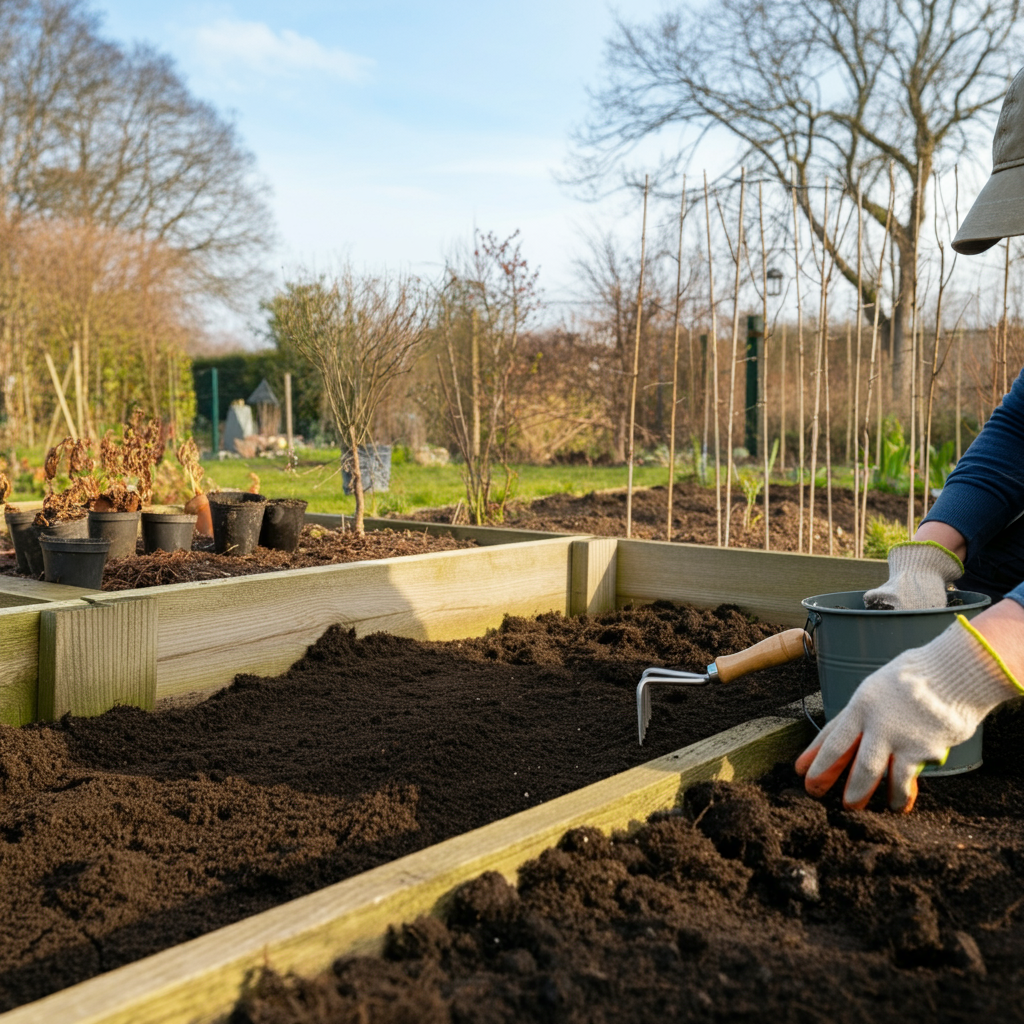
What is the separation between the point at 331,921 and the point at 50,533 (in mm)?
2696

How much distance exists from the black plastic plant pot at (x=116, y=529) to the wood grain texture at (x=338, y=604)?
3.24ft

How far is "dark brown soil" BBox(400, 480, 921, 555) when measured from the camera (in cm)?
588

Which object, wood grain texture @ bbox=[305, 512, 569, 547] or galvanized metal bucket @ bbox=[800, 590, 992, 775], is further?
wood grain texture @ bbox=[305, 512, 569, 547]

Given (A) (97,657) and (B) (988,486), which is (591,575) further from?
(A) (97,657)

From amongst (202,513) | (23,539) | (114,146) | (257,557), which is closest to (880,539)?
(257,557)

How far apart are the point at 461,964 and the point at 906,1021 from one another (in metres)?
0.48

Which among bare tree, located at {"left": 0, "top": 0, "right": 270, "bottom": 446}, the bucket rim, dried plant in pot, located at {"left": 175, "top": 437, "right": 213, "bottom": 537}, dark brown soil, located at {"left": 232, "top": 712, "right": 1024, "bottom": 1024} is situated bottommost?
dark brown soil, located at {"left": 232, "top": 712, "right": 1024, "bottom": 1024}

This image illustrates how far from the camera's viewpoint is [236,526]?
342cm

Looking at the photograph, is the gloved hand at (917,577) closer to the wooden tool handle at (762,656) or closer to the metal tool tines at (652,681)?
the wooden tool handle at (762,656)

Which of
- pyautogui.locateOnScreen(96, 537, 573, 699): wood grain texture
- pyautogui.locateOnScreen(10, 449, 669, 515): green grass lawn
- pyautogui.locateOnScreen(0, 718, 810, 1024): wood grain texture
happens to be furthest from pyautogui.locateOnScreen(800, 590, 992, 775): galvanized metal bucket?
pyautogui.locateOnScreen(10, 449, 669, 515): green grass lawn

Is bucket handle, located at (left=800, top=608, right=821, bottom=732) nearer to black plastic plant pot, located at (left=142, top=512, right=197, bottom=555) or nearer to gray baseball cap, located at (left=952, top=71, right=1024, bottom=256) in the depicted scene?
gray baseball cap, located at (left=952, top=71, right=1024, bottom=256)

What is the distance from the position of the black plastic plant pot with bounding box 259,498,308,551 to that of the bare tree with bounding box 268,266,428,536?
16.4 inches

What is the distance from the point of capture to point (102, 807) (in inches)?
63.2

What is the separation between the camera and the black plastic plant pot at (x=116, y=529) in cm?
331
